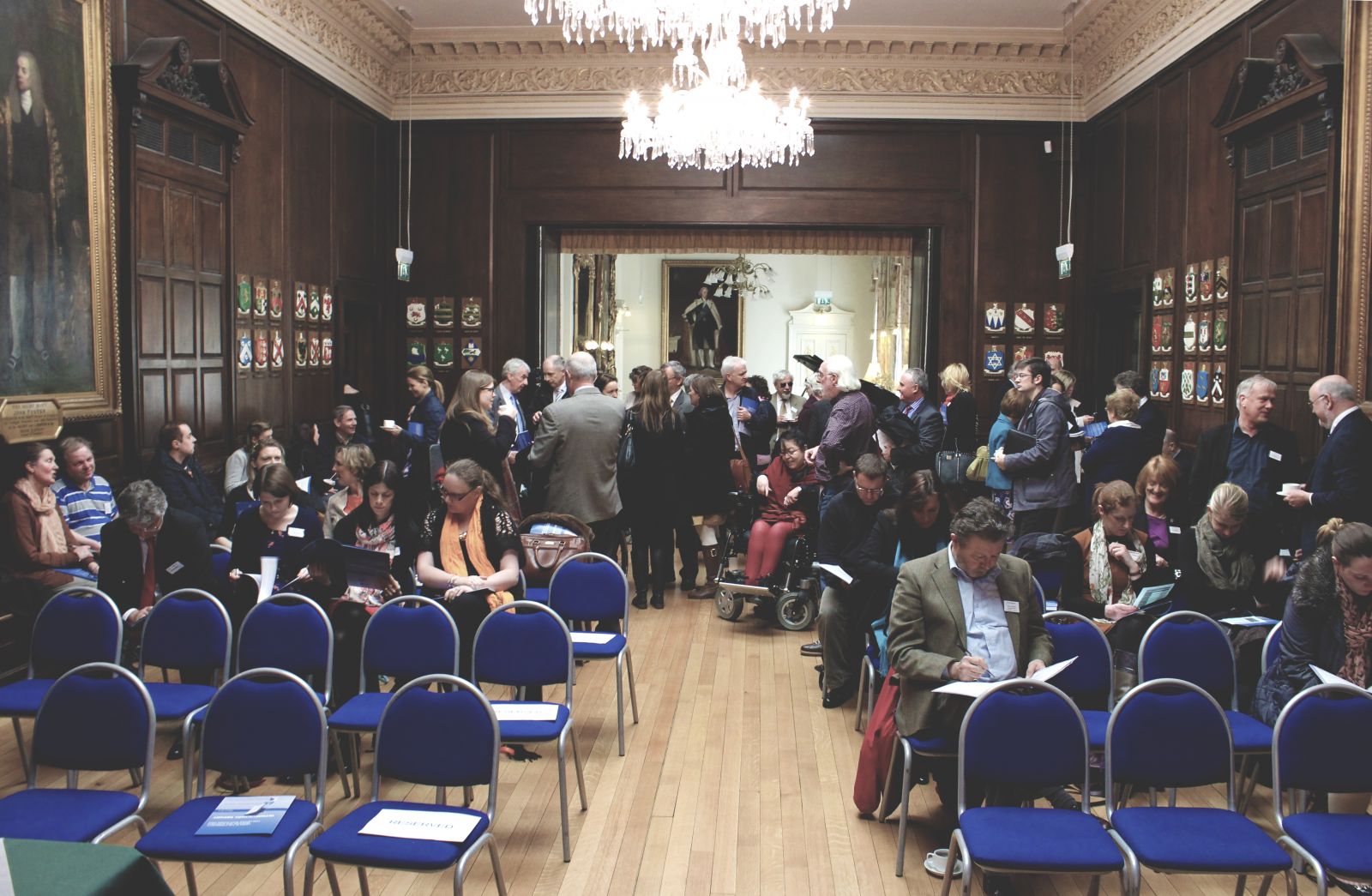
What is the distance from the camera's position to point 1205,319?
28.7 ft

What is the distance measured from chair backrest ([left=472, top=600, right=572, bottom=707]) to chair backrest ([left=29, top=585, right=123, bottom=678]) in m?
1.56

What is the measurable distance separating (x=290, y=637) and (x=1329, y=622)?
419 cm

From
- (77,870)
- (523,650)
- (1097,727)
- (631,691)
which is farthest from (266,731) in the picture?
(1097,727)

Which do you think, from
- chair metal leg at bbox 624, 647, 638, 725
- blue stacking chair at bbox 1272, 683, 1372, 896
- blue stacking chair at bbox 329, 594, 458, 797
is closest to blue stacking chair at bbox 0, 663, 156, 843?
blue stacking chair at bbox 329, 594, 458, 797

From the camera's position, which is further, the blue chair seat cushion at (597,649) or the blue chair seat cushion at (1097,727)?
the blue chair seat cushion at (597,649)

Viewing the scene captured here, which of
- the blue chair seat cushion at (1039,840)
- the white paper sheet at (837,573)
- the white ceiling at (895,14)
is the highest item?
the white ceiling at (895,14)

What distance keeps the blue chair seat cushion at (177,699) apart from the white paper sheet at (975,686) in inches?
113

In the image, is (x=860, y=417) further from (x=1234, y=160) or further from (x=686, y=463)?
(x=1234, y=160)

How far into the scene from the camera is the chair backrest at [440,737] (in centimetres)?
368

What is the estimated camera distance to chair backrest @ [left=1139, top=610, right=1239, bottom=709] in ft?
15.3

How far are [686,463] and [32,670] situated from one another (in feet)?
15.8

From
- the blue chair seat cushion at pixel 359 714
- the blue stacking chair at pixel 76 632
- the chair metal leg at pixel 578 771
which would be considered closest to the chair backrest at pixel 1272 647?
the chair metal leg at pixel 578 771

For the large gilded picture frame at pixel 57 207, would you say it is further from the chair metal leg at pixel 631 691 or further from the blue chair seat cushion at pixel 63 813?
the chair metal leg at pixel 631 691

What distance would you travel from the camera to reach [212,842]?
134 inches
